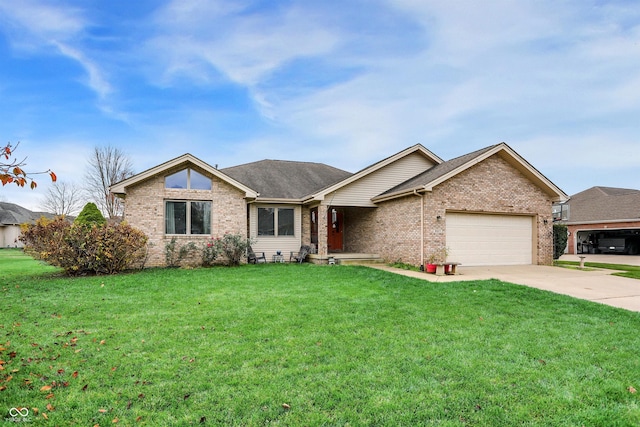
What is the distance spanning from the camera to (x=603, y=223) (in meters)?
24.9

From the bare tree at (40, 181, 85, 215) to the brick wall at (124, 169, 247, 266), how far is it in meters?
27.6

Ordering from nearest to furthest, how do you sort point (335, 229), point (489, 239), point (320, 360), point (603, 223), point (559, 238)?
point (320, 360)
point (489, 239)
point (559, 238)
point (335, 229)
point (603, 223)

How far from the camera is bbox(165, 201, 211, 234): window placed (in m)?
14.3

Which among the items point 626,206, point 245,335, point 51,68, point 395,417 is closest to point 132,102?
point 51,68

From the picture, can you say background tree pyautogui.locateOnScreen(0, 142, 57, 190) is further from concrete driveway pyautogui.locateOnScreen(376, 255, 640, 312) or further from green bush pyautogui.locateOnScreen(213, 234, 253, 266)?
green bush pyautogui.locateOnScreen(213, 234, 253, 266)

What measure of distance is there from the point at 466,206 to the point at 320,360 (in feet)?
36.2

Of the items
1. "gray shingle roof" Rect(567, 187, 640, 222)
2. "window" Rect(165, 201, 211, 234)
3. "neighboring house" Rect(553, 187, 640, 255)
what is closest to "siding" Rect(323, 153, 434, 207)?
"window" Rect(165, 201, 211, 234)

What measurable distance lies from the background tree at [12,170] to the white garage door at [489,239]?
12.9 meters

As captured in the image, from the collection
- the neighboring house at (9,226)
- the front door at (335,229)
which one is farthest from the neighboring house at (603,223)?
the neighboring house at (9,226)

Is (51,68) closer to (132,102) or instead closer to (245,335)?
(132,102)

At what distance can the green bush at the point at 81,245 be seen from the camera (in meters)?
11.4

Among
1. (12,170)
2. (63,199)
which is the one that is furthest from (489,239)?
(63,199)

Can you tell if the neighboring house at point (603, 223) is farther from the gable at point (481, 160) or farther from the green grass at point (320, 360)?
the green grass at point (320, 360)

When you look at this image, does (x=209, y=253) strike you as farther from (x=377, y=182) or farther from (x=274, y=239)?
(x=377, y=182)
